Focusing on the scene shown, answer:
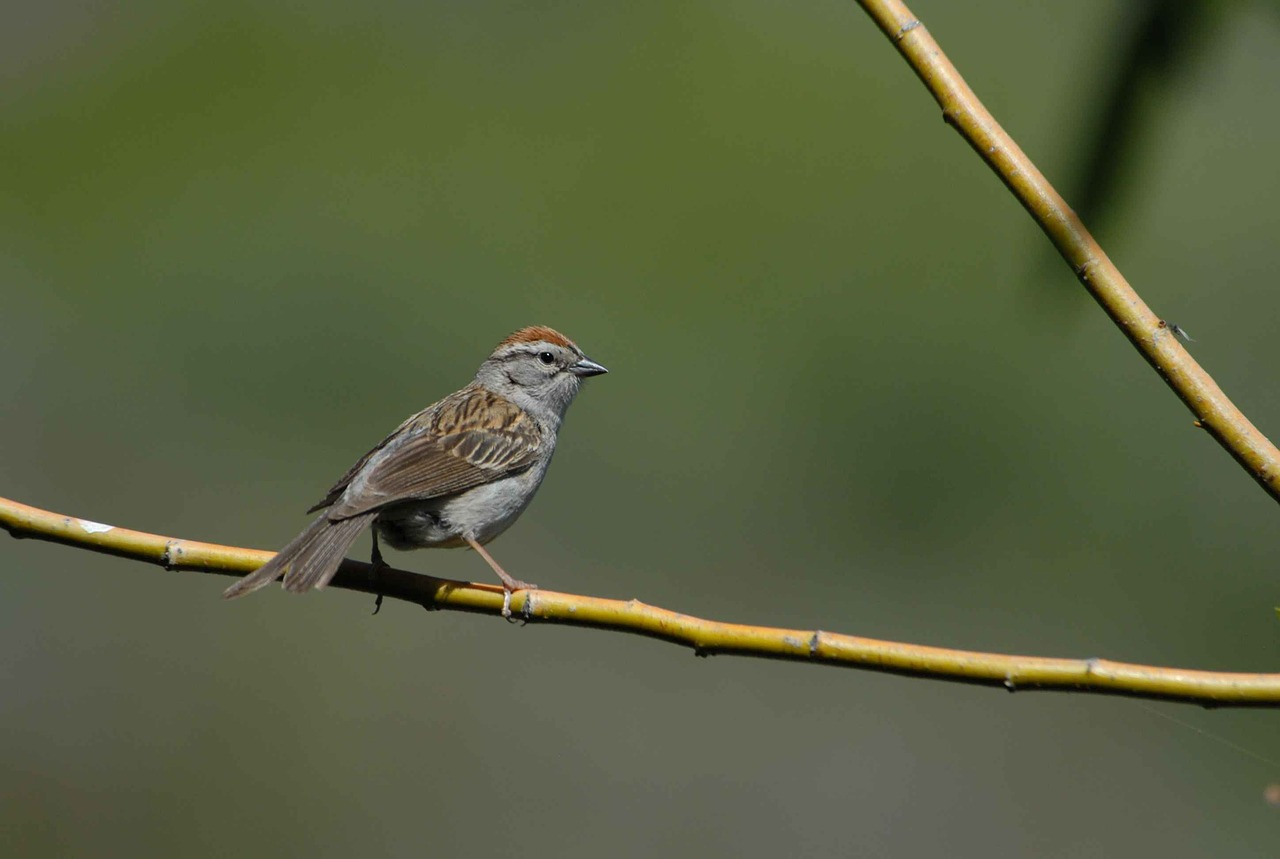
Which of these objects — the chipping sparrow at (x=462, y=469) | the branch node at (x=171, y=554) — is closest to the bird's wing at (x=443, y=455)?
the chipping sparrow at (x=462, y=469)

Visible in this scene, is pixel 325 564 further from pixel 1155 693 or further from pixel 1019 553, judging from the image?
pixel 1019 553

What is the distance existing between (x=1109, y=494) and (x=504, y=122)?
6.24 metres

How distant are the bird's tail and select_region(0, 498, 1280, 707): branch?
6cm

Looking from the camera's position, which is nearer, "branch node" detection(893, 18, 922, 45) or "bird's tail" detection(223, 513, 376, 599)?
"branch node" detection(893, 18, 922, 45)

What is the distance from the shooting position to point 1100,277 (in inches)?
83.9

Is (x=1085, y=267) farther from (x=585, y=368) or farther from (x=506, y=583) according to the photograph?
(x=585, y=368)

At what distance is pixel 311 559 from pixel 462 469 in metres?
0.99

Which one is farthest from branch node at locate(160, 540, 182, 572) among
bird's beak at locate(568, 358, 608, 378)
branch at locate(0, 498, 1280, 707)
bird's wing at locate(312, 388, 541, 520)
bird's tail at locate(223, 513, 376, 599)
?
bird's beak at locate(568, 358, 608, 378)

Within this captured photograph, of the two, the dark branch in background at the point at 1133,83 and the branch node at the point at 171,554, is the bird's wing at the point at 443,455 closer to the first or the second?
the branch node at the point at 171,554

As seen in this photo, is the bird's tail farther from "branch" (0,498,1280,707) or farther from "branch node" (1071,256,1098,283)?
"branch node" (1071,256,1098,283)

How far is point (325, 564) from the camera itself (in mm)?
3309

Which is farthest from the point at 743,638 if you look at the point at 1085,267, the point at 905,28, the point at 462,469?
the point at 462,469

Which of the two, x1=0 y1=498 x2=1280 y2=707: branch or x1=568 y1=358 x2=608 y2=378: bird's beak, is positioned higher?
x1=568 y1=358 x2=608 y2=378: bird's beak

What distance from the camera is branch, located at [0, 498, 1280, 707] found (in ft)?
6.56
